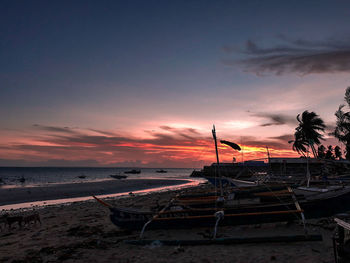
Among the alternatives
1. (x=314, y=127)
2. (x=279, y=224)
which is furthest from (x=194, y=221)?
Answer: (x=314, y=127)

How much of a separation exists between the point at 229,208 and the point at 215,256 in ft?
11.5

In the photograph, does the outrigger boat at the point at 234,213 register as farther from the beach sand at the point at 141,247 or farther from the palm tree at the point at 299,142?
the palm tree at the point at 299,142

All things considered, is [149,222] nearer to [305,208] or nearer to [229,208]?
[229,208]

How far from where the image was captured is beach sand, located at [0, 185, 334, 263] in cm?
831

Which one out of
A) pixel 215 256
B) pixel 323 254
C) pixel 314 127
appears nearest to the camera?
pixel 323 254

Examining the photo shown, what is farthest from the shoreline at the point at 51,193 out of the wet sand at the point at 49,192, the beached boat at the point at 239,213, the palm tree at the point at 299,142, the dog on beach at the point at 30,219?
the palm tree at the point at 299,142

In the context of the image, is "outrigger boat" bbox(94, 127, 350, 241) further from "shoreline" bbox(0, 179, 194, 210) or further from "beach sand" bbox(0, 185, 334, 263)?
"shoreline" bbox(0, 179, 194, 210)

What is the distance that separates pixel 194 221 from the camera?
11586 mm

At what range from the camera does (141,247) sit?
977cm

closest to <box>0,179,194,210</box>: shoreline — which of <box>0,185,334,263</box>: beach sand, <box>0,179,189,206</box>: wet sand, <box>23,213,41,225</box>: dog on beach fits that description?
<box>0,179,189,206</box>: wet sand

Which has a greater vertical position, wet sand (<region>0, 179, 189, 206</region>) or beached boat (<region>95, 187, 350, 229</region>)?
beached boat (<region>95, 187, 350, 229</region>)

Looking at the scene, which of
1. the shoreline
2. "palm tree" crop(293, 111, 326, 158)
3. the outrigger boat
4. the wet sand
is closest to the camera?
the outrigger boat

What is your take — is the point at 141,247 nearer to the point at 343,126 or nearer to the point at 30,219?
the point at 30,219

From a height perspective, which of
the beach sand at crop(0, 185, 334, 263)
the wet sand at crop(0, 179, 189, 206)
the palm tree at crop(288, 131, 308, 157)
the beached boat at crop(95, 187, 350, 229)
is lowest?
the wet sand at crop(0, 179, 189, 206)
